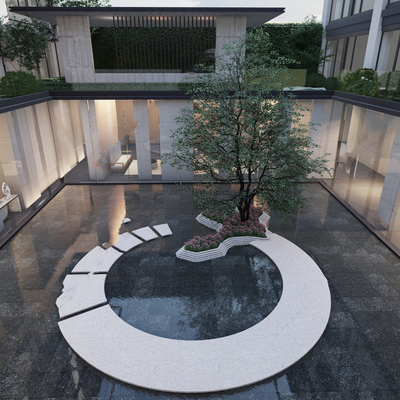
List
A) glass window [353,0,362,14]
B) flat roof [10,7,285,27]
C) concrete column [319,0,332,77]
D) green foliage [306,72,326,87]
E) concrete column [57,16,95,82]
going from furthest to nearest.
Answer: concrete column [319,0,332,77] → glass window [353,0,362,14] → green foliage [306,72,326,87] → concrete column [57,16,95,82] → flat roof [10,7,285,27]

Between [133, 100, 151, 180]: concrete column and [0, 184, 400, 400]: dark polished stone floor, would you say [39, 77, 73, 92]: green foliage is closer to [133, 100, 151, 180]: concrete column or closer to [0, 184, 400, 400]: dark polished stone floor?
[133, 100, 151, 180]: concrete column

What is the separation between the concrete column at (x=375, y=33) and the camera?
2066cm

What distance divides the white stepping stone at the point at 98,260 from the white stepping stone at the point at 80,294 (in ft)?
1.36

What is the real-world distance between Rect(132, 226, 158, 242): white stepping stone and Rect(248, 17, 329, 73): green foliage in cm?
2054

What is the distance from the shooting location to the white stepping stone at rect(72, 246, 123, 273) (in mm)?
12547

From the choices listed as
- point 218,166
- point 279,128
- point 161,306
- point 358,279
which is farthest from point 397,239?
point 161,306

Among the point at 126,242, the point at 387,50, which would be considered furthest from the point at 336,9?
the point at 126,242

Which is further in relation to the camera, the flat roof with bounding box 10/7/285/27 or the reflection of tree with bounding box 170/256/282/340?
the flat roof with bounding box 10/7/285/27

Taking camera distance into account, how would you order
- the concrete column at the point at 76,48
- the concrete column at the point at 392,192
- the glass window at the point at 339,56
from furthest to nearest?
1. the glass window at the point at 339,56
2. the concrete column at the point at 76,48
3. the concrete column at the point at 392,192

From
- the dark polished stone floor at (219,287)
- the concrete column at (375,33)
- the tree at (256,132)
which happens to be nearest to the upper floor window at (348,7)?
the concrete column at (375,33)

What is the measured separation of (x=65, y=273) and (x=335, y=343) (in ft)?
32.5

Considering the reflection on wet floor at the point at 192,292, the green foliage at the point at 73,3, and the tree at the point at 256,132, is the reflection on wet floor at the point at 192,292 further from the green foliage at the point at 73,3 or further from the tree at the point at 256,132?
the green foliage at the point at 73,3

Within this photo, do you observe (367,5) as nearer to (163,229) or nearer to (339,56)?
(339,56)

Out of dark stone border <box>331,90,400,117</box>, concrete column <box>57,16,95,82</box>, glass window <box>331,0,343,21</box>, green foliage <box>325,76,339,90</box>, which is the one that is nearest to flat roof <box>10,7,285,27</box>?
concrete column <box>57,16,95,82</box>
